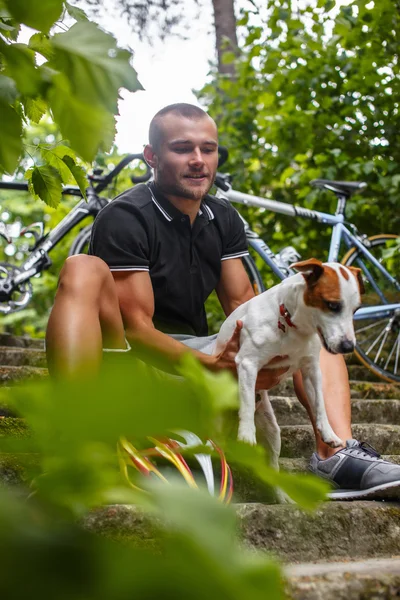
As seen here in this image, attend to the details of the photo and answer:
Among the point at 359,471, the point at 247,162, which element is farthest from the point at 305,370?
the point at 247,162

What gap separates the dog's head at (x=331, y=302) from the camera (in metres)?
A: 2.03

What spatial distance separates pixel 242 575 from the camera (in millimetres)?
192

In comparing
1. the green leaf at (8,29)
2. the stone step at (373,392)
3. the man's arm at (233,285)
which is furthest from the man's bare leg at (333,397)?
the green leaf at (8,29)

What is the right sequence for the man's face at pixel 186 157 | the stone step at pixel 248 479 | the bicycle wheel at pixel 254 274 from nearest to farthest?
the stone step at pixel 248 479 → the man's face at pixel 186 157 → the bicycle wheel at pixel 254 274

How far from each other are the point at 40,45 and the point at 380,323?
420 centimetres

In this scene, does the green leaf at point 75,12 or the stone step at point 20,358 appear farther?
the stone step at point 20,358

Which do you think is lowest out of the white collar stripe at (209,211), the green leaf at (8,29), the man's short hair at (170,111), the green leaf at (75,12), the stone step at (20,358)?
the stone step at (20,358)

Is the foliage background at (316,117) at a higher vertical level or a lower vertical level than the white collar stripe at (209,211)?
higher

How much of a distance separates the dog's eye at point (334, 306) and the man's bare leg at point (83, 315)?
616 mm

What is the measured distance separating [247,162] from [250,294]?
2969 millimetres

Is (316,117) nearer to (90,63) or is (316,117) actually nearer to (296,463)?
(296,463)

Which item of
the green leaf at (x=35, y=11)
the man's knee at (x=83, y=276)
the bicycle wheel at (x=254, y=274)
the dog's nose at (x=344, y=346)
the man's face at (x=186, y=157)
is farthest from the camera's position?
the bicycle wheel at (x=254, y=274)

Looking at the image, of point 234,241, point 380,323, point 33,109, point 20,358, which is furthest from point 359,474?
point 380,323

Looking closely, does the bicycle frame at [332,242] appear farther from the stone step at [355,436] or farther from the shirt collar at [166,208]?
the shirt collar at [166,208]
